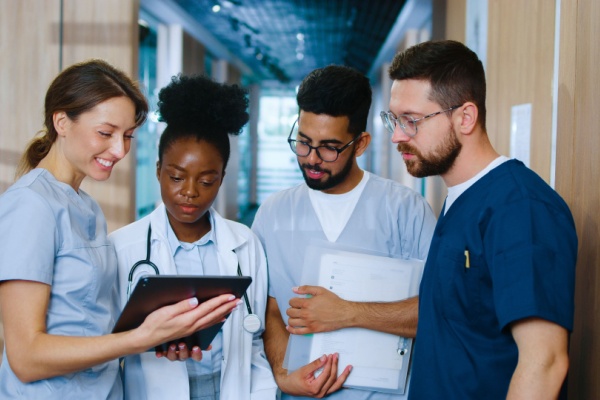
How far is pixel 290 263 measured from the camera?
77.1 inches

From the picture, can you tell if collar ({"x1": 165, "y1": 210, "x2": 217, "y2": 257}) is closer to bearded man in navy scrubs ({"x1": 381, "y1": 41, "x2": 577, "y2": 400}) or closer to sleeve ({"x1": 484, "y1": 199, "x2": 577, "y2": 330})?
bearded man in navy scrubs ({"x1": 381, "y1": 41, "x2": 577, "y2": 400})

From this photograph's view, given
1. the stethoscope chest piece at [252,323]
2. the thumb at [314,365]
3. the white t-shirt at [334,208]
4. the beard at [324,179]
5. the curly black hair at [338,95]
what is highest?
the curly black hair at [338,95]

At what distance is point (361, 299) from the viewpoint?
6.13 ft

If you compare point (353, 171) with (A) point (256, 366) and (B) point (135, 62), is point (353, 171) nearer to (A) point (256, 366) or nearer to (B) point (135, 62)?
(A) point (256, 366)

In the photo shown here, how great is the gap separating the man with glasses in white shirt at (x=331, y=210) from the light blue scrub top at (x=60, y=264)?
54 centimetres

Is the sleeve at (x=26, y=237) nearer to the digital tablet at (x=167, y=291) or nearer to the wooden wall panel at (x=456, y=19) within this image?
Result: the digital tablet at (x=167, y=291)

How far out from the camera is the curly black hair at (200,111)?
191 cm

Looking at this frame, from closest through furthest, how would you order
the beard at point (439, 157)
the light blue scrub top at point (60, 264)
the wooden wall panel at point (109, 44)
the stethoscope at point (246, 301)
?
the light blue scrub top at point (60, 264) → the beard at point (439, 157) → the stethoscope at point (246, 301) → the wooden wall panel at point (109, 44)

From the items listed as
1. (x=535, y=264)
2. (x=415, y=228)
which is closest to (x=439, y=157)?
(x=535, y=264)

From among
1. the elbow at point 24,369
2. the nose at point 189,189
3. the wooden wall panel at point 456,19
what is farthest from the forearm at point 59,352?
the wooden wall panel at point 456,19

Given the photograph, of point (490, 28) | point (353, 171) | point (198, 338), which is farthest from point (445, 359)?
point (490, 28)

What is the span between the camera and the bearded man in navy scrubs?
1.20m

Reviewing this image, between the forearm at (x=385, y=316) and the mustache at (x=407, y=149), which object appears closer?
the mustache at (x=407, y=149)

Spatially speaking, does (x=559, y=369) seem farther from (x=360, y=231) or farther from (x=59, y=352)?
(x=59, y=352)
